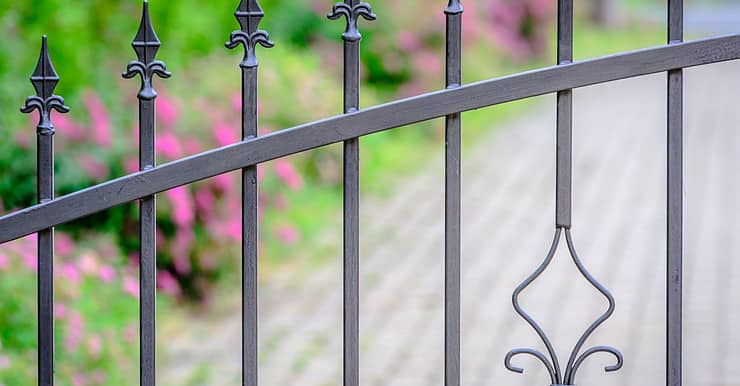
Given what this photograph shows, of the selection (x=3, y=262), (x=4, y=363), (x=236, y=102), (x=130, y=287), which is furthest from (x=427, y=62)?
(x=4, y=363)

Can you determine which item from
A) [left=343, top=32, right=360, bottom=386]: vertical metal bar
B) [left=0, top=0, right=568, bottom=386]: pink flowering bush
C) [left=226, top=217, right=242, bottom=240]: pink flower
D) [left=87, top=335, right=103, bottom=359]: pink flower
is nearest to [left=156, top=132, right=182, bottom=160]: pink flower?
[left=0, top=0, right=568, bottom=386]: pink flowering bush

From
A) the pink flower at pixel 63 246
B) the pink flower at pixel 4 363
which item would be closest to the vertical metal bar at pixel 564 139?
the pink flower at pixel 4 363

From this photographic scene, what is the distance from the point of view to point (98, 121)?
5.44 m

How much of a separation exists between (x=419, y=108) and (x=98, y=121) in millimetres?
3479

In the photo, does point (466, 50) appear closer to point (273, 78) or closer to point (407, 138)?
point (407, 138)

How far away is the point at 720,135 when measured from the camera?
11.2 meters

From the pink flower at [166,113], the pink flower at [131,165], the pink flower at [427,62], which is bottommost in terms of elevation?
the pink flower at [131,165]

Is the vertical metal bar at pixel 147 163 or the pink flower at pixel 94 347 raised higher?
the vertical metal bar at pixel 147 163

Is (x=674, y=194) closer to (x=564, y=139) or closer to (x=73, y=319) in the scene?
(x=564, y=139)

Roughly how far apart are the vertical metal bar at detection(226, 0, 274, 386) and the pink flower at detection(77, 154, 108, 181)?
10.4 ft

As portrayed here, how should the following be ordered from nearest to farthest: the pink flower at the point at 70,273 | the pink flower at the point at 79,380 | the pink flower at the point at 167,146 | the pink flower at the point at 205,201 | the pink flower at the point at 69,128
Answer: the pink flower at the point at 79,380 → the pink flower at the point at 70,273 → the pink flower at the point at 69,128 → the pink flower at the point at 167,146 → the pink flower at the point at 205,201

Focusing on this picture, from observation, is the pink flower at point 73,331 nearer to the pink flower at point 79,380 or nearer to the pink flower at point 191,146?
the pink flower at point 79,380

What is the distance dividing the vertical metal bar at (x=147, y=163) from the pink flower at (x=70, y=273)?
2128 millimetres

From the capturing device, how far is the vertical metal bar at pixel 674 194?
2.25 m
